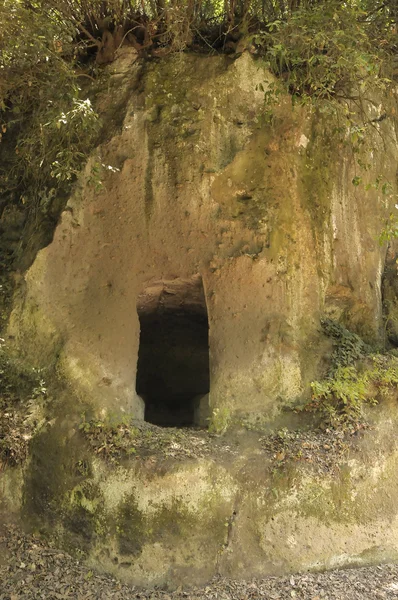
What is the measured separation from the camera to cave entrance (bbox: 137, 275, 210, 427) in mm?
7020

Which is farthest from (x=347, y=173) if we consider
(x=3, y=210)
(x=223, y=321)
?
(x=3, y=210)

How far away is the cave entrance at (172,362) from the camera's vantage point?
7.02 m

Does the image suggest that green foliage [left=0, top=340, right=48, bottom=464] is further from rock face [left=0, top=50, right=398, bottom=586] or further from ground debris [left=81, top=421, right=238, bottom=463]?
ground debris [left=81, top=421, right=238, bottom=463]

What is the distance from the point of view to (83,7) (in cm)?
539

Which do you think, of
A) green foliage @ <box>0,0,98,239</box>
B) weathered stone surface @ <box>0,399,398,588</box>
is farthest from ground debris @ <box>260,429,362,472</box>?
green foliage @ <box>0,0,98,239</box>

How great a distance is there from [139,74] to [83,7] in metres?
0.75

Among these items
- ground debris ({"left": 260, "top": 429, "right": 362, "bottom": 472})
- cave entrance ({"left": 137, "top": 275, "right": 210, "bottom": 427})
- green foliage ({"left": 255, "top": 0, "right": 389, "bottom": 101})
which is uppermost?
green foliage ({"left": 255, "top": 0, "right": 389, "bottom": 101})

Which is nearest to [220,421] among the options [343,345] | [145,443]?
[145,443]

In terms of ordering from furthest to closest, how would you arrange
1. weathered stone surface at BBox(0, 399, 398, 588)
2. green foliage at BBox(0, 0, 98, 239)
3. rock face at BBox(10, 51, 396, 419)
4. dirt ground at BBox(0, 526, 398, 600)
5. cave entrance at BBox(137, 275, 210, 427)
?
cave entrance at BBox(137, 275, 210, 427) < rock face at BBox(10, 51, 396, 419) < green foliage at BBox(0, 0, 98, 239) < weathered stone surface at BBox(0, 399, 398, 588) < dirt ground at BBox(0, 526, 398, 600)

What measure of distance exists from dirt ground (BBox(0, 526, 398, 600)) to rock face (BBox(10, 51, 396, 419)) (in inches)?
50.9

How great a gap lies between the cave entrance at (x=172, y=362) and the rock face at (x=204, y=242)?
1294mm

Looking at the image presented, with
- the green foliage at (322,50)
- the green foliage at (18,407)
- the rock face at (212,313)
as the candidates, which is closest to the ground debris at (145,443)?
the rock face at (212,313)

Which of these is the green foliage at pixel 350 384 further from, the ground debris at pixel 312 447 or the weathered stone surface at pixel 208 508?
the weathered stone surface at pixel 208 508

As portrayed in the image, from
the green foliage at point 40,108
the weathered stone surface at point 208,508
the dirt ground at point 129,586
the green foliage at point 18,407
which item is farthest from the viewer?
the green foliage at point 18,407
